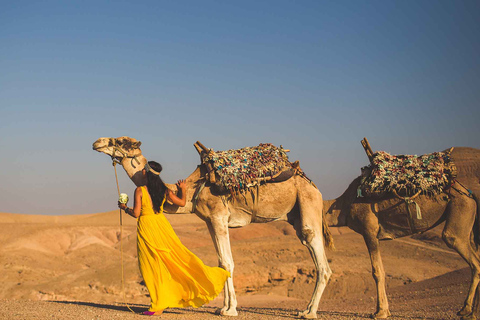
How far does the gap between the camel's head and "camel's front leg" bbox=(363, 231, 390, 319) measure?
15.9 ft

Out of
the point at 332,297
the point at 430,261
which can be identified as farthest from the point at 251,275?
the point at 430,261

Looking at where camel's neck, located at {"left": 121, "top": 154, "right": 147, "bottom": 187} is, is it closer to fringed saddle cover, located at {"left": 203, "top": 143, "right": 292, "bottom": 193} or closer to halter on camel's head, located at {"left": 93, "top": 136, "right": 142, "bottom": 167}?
halter on camel's head, located at {"left": 93, "top": 136, "right": 142, "bottom": 167}

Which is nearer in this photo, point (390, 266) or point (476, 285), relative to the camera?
point (476, 285)

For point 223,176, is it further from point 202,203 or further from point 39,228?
point 39,228

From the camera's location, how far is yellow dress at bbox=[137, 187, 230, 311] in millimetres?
7996

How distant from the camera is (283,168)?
30.4 ft

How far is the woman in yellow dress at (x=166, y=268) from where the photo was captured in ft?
26.2

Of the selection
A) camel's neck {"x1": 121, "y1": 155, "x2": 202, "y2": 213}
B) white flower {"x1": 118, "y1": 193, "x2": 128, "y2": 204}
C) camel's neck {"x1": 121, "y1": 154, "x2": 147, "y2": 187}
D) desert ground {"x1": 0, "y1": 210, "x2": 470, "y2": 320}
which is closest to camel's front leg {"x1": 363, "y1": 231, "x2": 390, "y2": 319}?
desert ground {"x1": 0, "y1": 210, "x2": 470, "y2": 320}

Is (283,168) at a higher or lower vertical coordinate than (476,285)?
Answer: higher

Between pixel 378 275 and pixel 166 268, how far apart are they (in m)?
4.04

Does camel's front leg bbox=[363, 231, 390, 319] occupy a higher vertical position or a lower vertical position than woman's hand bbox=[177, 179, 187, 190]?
lower

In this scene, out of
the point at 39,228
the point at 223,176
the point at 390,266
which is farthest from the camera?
the point at 39,228

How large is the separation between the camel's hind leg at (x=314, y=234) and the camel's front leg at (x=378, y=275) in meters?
0.93

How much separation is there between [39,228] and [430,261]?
23.4 m
